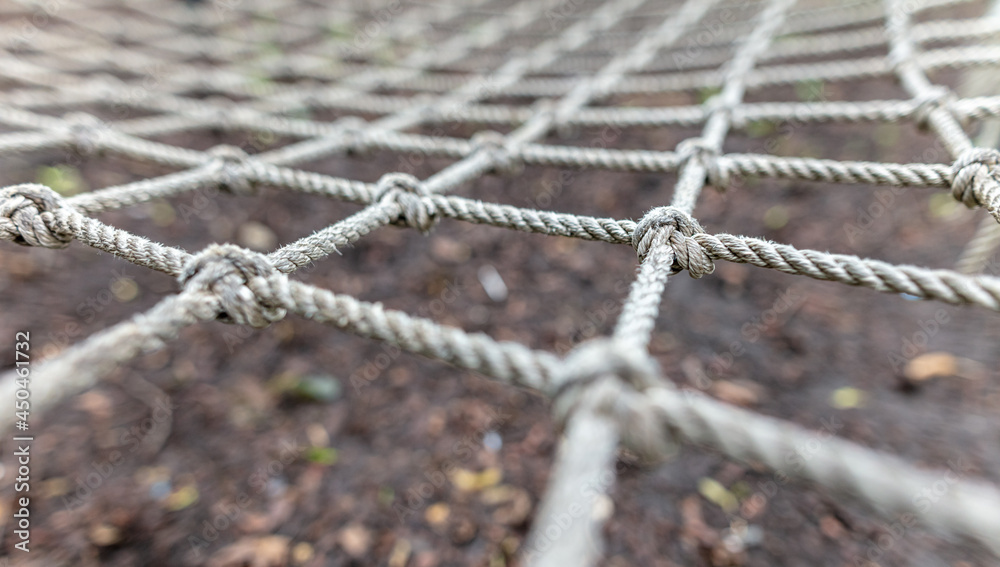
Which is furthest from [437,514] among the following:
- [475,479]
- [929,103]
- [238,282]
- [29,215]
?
[929,103]

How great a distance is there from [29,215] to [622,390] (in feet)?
2.10

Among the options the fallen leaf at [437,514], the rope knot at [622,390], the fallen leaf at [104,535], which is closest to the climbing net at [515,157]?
the rope knot at [622,390]

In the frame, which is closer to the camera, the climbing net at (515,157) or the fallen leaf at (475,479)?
the climbing net at (515,157)

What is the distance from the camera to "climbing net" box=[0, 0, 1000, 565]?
1.14 ft

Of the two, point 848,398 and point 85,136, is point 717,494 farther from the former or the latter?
point 85,136

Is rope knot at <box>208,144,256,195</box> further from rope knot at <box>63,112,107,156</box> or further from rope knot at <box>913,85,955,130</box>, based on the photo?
rope knot at <box>913,85,955,130</box>

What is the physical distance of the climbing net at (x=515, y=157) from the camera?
1.14 feet

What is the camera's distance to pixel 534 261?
1.39 meters

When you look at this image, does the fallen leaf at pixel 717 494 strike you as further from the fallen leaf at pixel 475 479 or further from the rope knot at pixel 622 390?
the rope knot at pixel 622 390

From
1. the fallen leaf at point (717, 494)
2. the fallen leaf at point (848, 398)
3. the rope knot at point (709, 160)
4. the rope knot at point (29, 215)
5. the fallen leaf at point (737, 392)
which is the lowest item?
the rope knot at point (29, 215)

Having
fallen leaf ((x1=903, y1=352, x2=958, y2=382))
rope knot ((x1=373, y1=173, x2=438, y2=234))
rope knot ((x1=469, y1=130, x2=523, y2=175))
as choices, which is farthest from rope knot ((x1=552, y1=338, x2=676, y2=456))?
fallen leaf ((x1=903, y1=352, x2=958, y2=382))

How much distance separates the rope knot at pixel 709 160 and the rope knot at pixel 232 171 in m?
0.65

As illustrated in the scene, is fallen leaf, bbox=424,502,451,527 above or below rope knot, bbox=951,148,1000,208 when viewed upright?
below

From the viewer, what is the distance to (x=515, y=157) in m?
0.92
